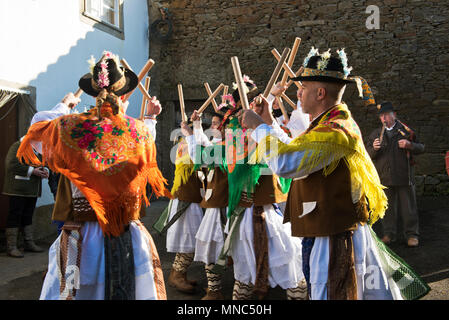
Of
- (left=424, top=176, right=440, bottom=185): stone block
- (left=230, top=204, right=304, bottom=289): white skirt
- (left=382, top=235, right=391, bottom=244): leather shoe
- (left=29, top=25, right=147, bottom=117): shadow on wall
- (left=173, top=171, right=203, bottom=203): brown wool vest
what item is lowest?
(left=382, top=235, right=391, bottom=244): leather shoe

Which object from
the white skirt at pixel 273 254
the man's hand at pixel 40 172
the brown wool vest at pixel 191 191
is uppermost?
the man's hand at pixel 40 172

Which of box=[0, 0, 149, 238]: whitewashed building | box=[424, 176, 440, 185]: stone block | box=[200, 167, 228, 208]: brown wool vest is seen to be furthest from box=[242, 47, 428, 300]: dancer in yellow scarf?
box=[424, 176, 440, 185]: stone block

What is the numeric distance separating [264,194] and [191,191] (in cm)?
125

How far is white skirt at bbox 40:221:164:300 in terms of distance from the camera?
7.80 feet

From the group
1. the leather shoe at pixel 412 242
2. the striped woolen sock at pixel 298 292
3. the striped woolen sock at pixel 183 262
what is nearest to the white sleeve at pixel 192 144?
the striped woolen sock at pixel 183 262

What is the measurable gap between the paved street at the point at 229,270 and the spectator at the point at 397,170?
282 mm

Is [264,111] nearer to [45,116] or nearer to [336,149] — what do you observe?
[336,149]

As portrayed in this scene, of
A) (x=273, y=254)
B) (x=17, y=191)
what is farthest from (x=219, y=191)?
(x=17, y=191)

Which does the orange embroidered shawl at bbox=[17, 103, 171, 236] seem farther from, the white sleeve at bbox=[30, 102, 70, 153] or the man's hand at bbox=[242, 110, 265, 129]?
the man's hand at bbox=[242, 110, 265, 129]

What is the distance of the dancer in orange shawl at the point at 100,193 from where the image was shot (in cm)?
235

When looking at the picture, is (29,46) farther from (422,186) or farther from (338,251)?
(422,186)

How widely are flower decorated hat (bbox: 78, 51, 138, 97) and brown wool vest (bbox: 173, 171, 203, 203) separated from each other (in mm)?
2031

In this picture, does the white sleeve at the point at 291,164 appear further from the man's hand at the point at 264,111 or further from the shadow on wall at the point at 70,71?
the shadow on wall at the point at 70,71

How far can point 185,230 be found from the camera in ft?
14.4
